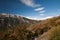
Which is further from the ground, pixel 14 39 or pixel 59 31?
pixel 59 31

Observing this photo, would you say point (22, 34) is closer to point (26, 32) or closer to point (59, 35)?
point (26, 32)

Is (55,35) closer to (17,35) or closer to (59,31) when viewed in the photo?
(59,31)

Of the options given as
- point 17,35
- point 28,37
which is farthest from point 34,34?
point 17,35

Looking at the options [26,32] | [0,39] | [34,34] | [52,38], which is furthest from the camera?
[0,39]

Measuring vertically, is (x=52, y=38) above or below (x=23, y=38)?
above

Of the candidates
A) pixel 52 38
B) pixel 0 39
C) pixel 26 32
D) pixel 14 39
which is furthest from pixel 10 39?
pixel 52 38

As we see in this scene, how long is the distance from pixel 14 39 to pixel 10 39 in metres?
0.87

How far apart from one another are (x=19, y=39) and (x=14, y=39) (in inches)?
28.5

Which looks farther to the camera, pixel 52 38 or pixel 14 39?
pixel 14 39

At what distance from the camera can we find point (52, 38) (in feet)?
26.0

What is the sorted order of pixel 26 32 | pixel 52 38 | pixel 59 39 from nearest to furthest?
pixel 59 39
pixel 52 38
pixel 26 32

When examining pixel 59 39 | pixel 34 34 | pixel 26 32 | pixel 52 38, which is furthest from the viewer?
pixel 26 32

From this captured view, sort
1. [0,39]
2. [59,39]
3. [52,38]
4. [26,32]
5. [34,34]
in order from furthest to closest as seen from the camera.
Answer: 1. [0,39]
2. [26,32]
3. [34,34]
4. [52,38]
5. [59,39]

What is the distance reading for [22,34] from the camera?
64.2ft
